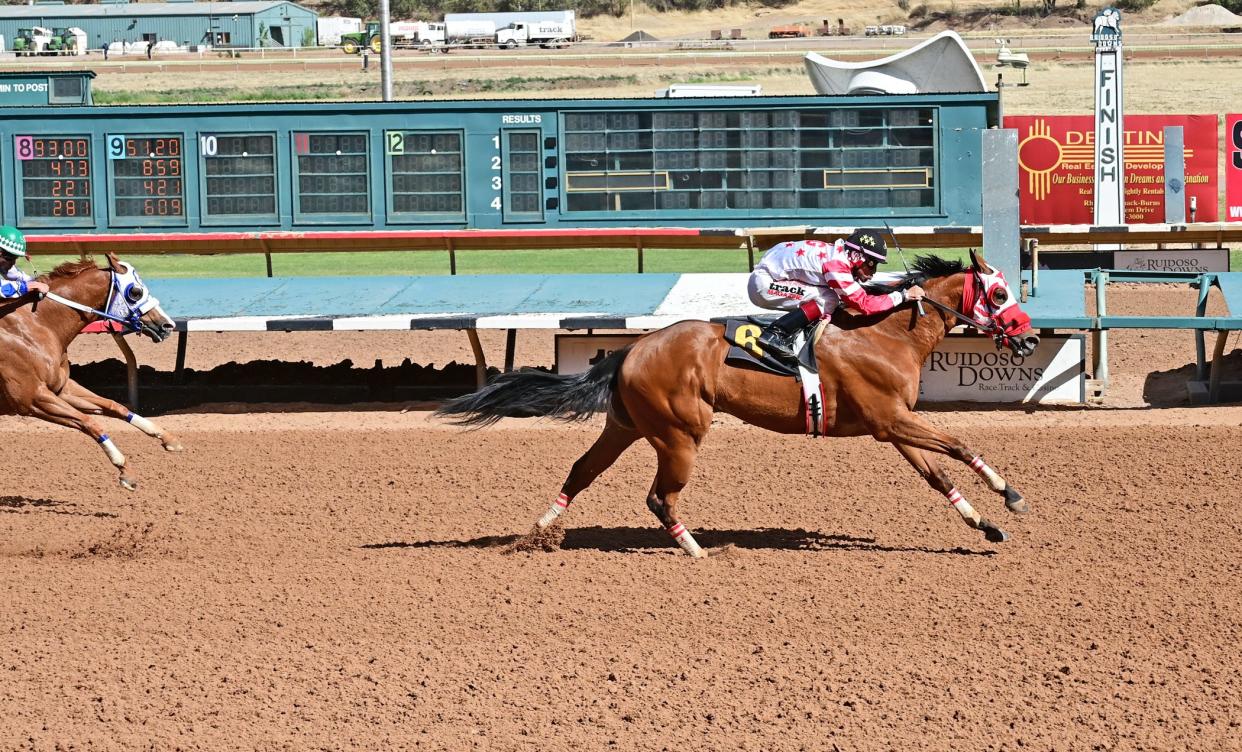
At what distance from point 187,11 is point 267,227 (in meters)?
54.7

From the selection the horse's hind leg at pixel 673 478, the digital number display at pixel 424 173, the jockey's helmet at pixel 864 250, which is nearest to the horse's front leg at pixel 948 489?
the jockey's helmet at pixel 864 250

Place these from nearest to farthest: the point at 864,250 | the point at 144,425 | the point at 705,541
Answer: the point at 864,250 < the point at 705,541 < the point at 144,425

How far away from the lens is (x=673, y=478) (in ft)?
26.8

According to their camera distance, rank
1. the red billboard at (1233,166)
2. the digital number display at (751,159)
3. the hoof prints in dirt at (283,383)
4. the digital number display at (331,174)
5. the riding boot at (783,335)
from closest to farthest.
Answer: the riding boot at (783,335) < the hoof prints in dirt at (283,383) < the digital number display at (751,159) < the digital number display at (331,174) < the red billboard at (1233,166)

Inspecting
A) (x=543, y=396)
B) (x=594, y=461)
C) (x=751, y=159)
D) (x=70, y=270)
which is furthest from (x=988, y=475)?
(x=751, y=159)

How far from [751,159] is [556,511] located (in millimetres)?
9800

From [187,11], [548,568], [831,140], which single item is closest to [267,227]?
[831,140]

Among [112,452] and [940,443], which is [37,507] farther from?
[940,443]

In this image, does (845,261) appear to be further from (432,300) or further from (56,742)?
(432,300)

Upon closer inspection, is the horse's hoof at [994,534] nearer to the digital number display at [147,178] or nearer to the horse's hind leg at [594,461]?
the horse's hind leg at [594,461]

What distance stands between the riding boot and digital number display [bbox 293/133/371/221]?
1051cm

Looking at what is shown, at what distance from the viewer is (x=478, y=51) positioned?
58.3 m

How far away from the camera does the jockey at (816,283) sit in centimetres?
821

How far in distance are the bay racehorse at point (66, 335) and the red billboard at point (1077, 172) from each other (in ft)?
52.4
